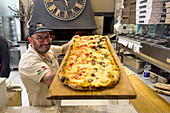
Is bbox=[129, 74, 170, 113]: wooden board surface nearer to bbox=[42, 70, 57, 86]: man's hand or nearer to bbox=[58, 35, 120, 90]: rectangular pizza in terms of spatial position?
bbox=[58, 35, 120, 90]: rectangular pizza

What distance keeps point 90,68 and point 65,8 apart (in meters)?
3.64

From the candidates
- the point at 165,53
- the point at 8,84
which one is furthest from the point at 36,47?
the point at 165,53

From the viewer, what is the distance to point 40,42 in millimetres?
1655

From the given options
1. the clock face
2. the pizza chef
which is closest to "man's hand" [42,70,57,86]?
the pizza chef

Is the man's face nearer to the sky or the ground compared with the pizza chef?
nearer to the sky

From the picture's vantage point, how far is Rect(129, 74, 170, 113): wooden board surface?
1953mm

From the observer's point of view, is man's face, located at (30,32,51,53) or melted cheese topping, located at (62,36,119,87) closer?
melted cheese topping, located at (62,36,119,87)

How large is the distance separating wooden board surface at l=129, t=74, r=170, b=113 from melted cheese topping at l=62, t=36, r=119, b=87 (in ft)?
3.01

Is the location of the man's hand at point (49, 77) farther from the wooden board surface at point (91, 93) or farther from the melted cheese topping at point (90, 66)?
the wooden board surface at point (91, 93)

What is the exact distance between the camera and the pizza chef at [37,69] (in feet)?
4.34

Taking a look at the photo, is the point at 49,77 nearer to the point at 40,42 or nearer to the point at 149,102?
the point at 40,42

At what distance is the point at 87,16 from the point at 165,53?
3001 millimetres

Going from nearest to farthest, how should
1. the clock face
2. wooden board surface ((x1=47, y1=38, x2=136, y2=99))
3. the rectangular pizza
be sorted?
1. wooden board surface ((x1=47, y1=38, x2=136, y2=99))
2. the rectangular pizza
3. the clock face

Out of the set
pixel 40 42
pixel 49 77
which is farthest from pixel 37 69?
pixel 40 42
